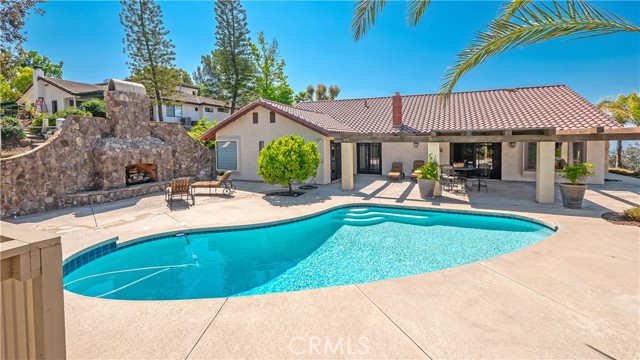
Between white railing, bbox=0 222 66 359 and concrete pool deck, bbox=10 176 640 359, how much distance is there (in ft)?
5.71

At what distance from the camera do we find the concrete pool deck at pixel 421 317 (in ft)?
11.8

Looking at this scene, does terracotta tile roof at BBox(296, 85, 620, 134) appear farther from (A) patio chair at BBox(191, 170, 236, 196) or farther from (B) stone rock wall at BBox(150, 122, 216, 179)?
(B) stone rock wall at BBox(150, 122, 216, 179)

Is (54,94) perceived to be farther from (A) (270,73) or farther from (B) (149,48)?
(A) (270,73)

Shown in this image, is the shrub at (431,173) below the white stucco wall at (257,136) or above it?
below

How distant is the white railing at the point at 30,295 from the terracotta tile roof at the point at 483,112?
17.0 meters

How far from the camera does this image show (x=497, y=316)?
13.9 feet

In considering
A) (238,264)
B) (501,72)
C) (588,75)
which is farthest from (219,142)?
(588,75)

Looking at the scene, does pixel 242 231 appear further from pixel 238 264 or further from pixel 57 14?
pixel 57 14

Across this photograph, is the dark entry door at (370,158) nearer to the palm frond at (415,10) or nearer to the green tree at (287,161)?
the green tree at (287,161)

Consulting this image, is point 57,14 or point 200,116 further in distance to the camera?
point 200,116

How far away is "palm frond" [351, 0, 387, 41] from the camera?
6.89 m

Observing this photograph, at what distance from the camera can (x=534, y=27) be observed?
196 inches

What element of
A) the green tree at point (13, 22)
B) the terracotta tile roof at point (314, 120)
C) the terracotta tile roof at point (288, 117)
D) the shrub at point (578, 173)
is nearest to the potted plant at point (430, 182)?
the shrub at point (578, 173)

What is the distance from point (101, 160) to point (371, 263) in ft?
42.5
